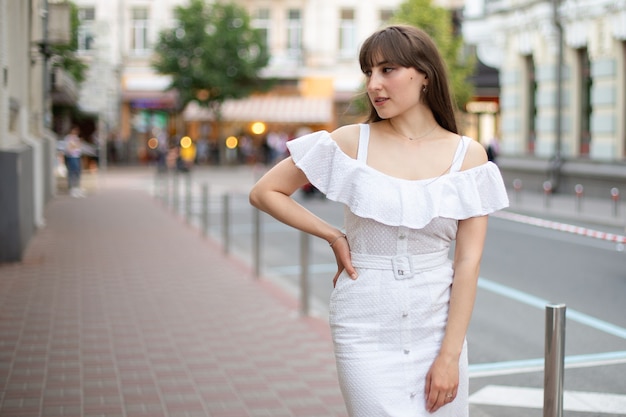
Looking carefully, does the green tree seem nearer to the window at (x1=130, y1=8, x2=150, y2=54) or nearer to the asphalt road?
the asphalt road

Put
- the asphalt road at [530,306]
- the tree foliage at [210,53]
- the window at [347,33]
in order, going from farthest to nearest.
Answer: the window at [347,33], the tree foliage at [210,53], the asphalt road at [530,306]

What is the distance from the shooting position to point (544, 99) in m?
28.4

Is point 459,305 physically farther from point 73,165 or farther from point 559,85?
point 73,165

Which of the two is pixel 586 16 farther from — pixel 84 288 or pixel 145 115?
pixel 145 115

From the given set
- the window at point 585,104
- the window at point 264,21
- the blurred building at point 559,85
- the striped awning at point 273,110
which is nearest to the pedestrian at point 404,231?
the blurred building at point 559,85

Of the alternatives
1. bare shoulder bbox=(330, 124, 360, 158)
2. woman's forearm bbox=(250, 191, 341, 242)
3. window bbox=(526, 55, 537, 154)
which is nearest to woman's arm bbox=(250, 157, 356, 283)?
woman's forearm bbox=(250, 191, 341, 242)

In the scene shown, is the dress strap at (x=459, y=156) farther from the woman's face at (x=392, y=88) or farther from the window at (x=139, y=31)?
the window at (x=139, y=31)

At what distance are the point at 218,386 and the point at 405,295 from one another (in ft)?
11.7

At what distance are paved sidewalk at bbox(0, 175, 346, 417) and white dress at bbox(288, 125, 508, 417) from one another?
2.75 m

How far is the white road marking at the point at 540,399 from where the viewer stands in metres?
5.91

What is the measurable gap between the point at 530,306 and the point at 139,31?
160 feet

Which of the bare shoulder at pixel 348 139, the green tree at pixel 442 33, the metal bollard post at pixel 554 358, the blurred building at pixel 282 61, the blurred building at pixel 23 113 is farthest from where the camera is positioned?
the blurred building at pixel 282 61

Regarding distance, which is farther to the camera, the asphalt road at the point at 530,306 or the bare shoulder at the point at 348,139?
the asphalt road at the point at 530,306

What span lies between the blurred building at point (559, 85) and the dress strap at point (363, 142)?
21352 millimetres
